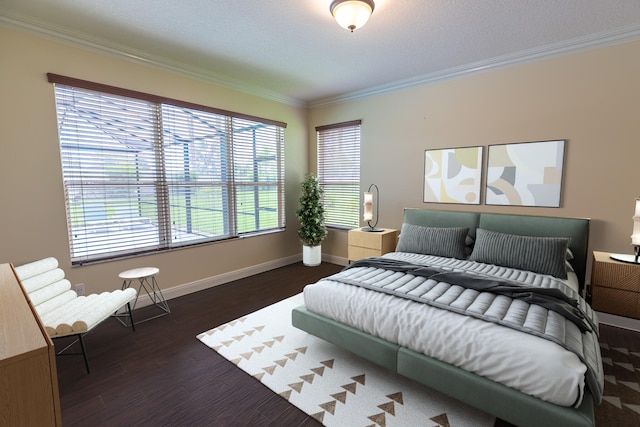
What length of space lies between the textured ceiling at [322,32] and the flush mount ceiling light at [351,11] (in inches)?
5.7

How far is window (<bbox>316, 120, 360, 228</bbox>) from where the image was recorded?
4867 mm

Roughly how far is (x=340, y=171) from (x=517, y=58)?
2.74 meters

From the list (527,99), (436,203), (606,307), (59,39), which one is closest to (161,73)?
(59,39)

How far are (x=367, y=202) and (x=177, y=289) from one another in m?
2.79

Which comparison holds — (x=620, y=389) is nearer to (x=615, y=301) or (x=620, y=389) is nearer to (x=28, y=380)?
(x=615, y=301)

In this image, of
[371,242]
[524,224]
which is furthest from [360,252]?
[524,224]

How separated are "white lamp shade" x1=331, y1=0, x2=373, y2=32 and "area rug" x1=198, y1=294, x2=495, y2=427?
2632 mm

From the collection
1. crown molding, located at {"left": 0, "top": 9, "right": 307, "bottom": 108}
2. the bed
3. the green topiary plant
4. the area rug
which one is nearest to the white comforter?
the bed

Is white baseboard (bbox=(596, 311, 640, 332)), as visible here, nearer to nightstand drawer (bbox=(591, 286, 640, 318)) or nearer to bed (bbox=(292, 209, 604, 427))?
nightstand drawer (bbox=(591, 286, 640, 318))

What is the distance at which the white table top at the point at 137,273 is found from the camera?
2.96 m

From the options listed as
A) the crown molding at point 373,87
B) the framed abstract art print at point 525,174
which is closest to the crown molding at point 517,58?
the crown molding at point 373,87

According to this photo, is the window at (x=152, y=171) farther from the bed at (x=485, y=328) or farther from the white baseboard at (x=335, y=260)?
the bed at (x=485, y=328)

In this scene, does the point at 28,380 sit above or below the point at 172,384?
above

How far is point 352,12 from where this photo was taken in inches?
87.8
